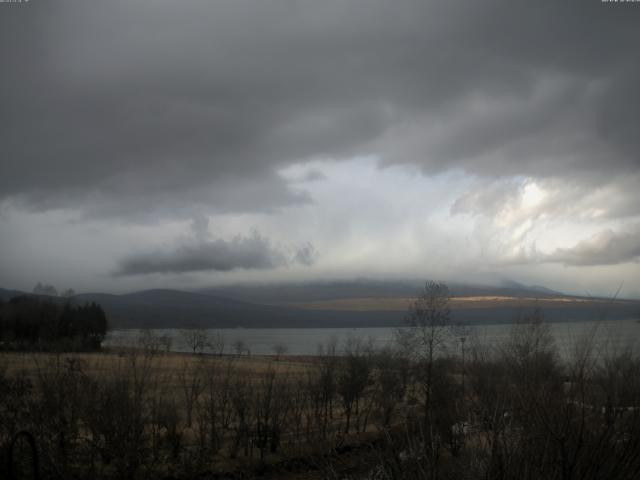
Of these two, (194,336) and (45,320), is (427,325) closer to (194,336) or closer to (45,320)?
(45,320)

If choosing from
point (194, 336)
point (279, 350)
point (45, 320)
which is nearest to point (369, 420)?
point (45, 320)

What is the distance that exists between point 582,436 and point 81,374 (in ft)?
59.9

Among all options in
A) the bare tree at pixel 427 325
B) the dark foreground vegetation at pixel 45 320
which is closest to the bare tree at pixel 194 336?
the dark foreground vegetation at pixel 45 320

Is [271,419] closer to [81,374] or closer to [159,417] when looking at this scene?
[159,417]

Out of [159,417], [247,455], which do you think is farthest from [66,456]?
[247,455]

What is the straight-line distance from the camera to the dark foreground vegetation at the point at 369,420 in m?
7.88

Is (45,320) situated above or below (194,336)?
above

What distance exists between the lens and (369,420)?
4322 centimetres

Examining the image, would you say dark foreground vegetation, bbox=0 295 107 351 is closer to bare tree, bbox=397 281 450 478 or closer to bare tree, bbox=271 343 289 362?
bare tree, bbox=271 343 289 362

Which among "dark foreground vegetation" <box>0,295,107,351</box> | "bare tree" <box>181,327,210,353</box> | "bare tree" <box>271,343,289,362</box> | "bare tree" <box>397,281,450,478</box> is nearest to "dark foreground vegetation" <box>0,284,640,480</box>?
"bare tree" <box>397,281,450,478</box>

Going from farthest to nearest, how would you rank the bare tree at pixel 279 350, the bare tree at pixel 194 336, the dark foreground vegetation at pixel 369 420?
the bare tree at pixel 194 336, the bare tree at pixel 279 350, the dark foreground vegetation at pixel 369 420

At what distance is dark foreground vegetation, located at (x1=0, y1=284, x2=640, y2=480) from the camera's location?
7879 millimetres

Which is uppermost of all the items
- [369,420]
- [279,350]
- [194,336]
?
[369,420]

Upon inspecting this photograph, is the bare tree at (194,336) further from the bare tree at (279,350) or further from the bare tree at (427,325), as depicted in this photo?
the bare tree at (427,325)
